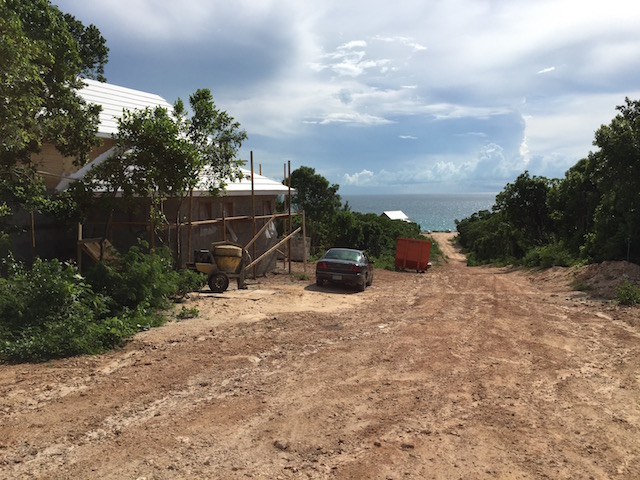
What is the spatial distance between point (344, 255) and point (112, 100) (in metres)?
10.6

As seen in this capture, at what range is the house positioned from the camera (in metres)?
14.0

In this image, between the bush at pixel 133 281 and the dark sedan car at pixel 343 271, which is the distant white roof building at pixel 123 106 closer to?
the dark sedan car at pixel 343 271

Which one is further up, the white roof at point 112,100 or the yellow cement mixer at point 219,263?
the white roof at point 112,100

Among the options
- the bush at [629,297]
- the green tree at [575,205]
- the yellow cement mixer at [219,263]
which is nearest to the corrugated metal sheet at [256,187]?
the yellow cement mixer at [219,263]

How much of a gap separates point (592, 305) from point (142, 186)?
40.9ft

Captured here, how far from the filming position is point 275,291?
603 inches

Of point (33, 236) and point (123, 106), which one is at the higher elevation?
point (123, 106)

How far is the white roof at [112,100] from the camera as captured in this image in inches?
653

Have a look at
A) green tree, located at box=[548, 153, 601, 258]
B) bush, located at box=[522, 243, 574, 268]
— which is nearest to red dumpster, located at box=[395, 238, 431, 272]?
bush, located at box=[522, 243, 574, 268]

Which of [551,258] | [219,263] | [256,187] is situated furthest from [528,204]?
[219,263]


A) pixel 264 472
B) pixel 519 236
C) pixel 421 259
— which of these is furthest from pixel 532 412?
pixel 519 236

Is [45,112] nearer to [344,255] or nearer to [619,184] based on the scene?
[344,255]

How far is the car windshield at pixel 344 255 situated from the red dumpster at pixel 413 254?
404 inches

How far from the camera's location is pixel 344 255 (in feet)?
57.7
